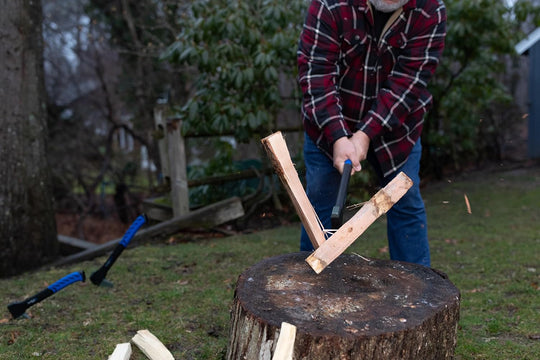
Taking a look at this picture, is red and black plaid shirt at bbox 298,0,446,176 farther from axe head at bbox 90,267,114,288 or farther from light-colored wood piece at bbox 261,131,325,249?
axe head at bbox 90,267,114,288

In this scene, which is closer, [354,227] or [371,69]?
[354,227]

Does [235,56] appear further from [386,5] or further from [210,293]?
[386,5]

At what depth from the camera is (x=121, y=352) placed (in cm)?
219

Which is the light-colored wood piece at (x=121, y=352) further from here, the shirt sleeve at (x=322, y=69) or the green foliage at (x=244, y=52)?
the green foliage at (x=244, y=52)

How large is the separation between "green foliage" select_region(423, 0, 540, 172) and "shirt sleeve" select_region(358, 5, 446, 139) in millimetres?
3993

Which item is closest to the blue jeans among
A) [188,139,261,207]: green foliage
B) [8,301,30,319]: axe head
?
[8,301,30,319]: axe head

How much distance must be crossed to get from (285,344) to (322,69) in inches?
55.0

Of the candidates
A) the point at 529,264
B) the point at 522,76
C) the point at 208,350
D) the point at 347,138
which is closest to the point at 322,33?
the point at 347,138

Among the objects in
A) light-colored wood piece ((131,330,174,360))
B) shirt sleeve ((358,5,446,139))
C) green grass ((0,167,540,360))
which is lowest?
green grass ((0,167,540,360))

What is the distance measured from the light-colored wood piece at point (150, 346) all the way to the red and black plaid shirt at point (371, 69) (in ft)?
3.95

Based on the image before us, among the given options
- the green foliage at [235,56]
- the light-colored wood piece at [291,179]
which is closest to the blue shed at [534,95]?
the green foliage at [235,56]

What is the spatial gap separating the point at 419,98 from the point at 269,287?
1291 mm

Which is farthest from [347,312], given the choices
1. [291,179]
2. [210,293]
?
[210,293]

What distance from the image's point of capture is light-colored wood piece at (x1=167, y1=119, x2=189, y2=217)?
4.97m
